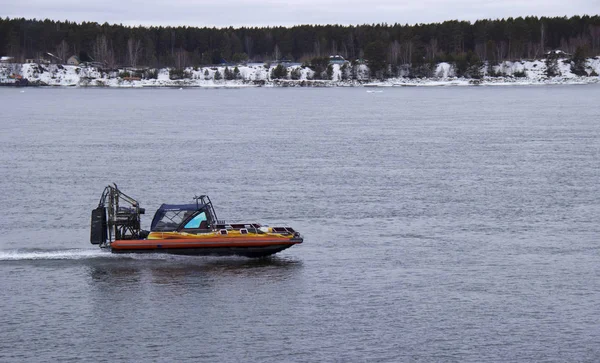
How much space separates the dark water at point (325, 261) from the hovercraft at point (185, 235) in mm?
773

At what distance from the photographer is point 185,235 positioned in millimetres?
51500

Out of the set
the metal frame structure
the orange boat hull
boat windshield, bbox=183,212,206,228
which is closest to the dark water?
the orange boat hull

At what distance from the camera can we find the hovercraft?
51031 mm

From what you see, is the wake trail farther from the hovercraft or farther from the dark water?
the hovercraft

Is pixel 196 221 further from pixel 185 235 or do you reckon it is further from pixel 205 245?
pixel 205 245

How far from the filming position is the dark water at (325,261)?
3950 centimetres

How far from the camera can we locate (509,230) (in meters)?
59.0

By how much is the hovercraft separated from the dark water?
0.77 meters

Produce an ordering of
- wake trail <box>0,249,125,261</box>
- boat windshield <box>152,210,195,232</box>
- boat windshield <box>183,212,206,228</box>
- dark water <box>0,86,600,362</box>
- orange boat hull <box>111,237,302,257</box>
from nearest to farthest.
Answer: dark water <box>0,86,600,362</box>
orange boat hull <box>111,237,302,257</box>
wake trail <box>0,249,125,261</box>
boat windshield <box>183,212,206,228</box>
boat windshield <box>152,210,195,232</box>

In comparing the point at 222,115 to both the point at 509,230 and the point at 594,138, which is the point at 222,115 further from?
the point at 509,230

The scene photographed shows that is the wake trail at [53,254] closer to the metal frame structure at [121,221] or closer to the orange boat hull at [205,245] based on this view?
the metal frame structure at [121,221]

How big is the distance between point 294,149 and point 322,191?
3102 cm

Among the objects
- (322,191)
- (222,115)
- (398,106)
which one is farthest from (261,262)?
(398,106)

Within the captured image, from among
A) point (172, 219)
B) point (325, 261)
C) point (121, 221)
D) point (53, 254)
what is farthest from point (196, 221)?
point (53, 254)
